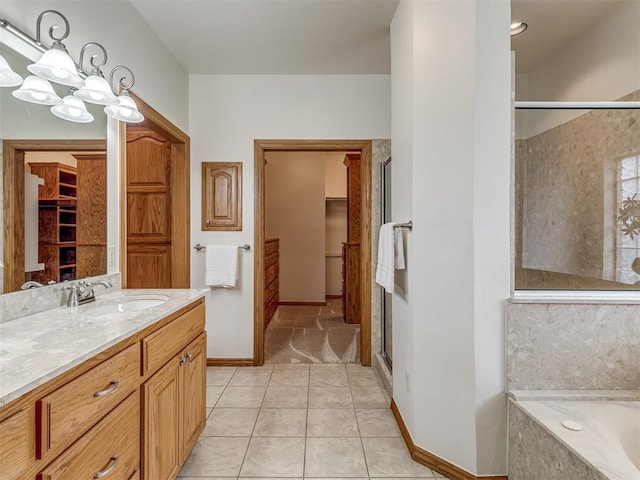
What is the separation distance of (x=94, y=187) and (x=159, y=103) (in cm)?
99

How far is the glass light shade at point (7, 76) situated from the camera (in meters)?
1.16

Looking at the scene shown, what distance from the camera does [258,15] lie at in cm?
213

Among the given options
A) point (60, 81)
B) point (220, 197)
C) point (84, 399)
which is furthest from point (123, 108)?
point (84, 399)

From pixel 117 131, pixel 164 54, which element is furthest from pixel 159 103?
pixel 117 131

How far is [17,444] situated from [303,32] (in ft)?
8.49

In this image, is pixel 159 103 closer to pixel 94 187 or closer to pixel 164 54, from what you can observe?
pixel 164 54

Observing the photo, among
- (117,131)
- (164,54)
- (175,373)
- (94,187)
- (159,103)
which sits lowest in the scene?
(175,373)

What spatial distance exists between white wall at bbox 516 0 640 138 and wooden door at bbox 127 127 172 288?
9.12 ft

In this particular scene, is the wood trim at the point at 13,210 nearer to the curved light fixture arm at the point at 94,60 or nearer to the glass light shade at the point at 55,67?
the glass light shade at the point at 55,67

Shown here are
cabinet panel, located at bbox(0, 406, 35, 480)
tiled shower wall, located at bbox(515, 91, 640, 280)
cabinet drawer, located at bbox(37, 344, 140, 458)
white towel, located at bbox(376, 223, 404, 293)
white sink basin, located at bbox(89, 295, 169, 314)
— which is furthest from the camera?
white towel, located at bbox(376, 223, 404, 293)

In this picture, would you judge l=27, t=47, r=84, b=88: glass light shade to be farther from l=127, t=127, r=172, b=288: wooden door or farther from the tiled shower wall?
the tiled shower wall

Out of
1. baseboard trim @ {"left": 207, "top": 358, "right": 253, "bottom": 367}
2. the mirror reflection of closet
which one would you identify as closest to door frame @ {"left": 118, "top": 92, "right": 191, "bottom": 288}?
baseboard trim @ {"left": 207, "top": 358, "right": 253, "bottom": 367}

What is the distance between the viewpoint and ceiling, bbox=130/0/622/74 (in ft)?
6.73

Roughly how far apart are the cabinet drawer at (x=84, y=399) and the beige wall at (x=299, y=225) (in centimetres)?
424
